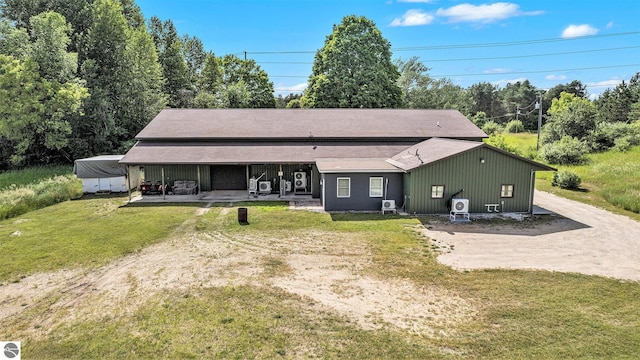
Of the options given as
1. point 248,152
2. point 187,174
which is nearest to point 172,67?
point 187,174

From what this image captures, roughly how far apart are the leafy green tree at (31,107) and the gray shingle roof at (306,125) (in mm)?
8867

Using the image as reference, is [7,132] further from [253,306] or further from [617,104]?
[617,104]

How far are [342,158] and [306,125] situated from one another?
14.4ft

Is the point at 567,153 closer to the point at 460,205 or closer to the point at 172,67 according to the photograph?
the point at 460,205

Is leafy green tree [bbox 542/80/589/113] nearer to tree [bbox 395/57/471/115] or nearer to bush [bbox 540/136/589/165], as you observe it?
tree [bbox 395/57/471/115]

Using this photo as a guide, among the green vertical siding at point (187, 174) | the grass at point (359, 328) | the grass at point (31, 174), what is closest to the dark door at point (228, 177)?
the green vertical siding at point (187, 174)

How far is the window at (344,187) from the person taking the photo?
15250 millimetres

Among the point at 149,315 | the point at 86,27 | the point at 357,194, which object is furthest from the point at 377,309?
the point at 86,27

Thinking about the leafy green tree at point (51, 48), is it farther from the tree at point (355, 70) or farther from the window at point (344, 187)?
the window at point (344, 187)

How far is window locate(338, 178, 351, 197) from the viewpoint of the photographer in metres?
15.2

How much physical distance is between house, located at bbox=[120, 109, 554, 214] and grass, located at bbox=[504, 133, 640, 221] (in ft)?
15.2

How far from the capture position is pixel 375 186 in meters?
15.3

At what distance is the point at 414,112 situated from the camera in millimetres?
23812

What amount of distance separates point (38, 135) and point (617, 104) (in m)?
58.6
